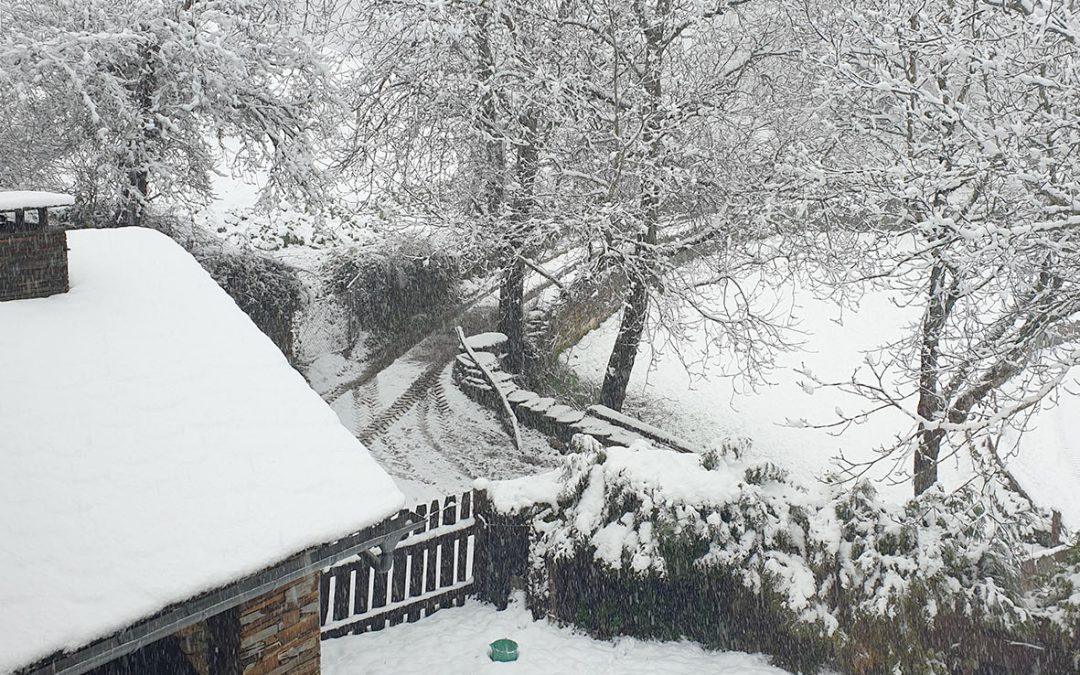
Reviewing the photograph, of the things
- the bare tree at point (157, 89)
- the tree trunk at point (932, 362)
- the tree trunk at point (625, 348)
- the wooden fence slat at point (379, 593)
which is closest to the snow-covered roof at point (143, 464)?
the wooden fence slat at point (379, 593)

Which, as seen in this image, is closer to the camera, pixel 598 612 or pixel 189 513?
A: pixel 189 513

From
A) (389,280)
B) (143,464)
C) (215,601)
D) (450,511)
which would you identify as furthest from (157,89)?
(215,601)

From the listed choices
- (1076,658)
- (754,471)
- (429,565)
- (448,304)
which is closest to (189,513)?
(429,565)

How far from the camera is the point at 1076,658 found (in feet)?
21.8

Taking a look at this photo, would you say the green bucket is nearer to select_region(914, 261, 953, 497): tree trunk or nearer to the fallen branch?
select_region(914, 261, 953, 497): tree trunk

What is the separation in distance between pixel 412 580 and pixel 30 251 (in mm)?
4490

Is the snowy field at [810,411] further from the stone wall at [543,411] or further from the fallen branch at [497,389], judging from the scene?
the fallen branch at [497,389]

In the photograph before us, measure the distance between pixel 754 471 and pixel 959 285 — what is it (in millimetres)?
2889

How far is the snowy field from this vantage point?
46.5 ft

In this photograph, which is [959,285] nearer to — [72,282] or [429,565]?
[429,565]

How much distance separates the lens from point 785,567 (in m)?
7.34

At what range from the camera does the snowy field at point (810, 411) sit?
14180mm

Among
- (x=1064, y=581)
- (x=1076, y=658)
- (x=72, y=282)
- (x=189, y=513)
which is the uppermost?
(x=72, y=282)

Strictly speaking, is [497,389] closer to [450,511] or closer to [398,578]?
[450,511]
